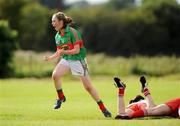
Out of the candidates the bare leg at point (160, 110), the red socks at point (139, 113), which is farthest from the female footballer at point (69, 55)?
the bare leg at point (160, 110)

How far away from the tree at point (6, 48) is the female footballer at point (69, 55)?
102 feet

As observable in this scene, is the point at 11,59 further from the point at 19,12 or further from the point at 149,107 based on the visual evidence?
the point at 19,12

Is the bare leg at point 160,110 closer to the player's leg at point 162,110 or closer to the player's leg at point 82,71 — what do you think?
the player's leg at point 162,110

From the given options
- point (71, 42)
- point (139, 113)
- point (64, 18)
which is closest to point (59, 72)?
point (71, 42)

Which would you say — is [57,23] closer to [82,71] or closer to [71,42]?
[71,42]

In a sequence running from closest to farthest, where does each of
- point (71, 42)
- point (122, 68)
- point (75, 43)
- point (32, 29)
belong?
point (75, 43) → point (71, 42) → point (122, 68) → point (32, 29)

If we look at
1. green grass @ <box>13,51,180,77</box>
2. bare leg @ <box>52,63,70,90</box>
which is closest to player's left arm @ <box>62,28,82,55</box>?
bare leg @ <box>52,63,70,90</box>

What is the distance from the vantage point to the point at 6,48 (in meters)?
48.3

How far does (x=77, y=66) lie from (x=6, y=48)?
111 feet

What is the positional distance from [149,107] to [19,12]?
75.2 m

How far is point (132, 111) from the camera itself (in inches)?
556

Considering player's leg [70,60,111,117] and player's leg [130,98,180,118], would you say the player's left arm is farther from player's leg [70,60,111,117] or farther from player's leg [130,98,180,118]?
player's leg [130,98,180,118]

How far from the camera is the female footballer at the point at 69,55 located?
14.9 metres

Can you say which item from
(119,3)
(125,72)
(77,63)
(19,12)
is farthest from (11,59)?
(119,3)
